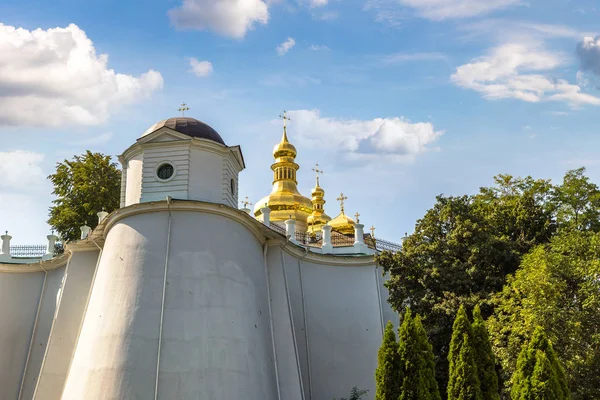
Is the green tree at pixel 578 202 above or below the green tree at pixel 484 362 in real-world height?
above

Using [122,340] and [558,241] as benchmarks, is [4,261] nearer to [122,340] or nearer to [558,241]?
[122,340]

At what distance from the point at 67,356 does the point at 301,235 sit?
39.1 ft

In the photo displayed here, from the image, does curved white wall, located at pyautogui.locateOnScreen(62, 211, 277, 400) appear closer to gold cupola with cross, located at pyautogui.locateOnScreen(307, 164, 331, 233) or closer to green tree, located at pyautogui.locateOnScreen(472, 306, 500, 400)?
green tree, located at pyautogui.locateOnScreen(472, 306, 500, 400)

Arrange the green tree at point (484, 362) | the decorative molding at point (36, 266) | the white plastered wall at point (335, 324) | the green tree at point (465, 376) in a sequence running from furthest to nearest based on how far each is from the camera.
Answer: the decorative molding at point (36, 266) < the white plastered wall at point (335, 324) < the green tree at point (484, 362) < the green tree at point (465, 376)

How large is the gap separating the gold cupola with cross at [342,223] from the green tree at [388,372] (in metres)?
19.7

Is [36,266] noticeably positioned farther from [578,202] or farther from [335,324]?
[578,202]

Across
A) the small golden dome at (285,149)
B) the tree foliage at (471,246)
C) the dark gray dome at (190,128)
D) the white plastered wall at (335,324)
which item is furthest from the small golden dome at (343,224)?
the dark gray dome at (190,128)

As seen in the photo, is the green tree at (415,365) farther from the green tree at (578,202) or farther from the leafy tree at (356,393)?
the green tree at (578,202)

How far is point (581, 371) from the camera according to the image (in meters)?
18.8

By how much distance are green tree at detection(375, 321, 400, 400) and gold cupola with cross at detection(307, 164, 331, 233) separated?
21869 mm

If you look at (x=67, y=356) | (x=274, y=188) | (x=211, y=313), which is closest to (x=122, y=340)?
(x=211, y=313)

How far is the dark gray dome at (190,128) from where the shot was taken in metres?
22.6

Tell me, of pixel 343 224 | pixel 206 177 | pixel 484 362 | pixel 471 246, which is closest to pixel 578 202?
pixel 471 246

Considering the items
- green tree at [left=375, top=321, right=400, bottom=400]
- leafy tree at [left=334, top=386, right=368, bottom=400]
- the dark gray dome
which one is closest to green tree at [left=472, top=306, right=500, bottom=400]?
green tree at [left=375, top=321, right=400, bottom=400]
